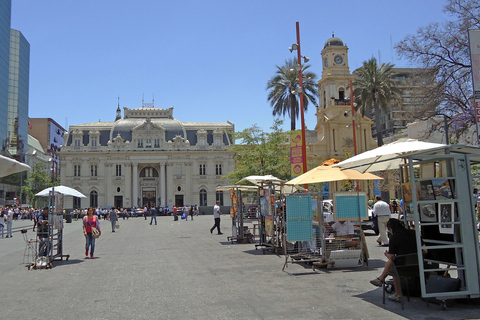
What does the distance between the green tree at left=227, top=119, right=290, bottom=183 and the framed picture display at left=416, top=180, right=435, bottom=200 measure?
95.7ft

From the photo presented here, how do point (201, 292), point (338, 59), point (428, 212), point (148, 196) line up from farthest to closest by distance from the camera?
point (148, 196)
point (338, 59)
point (201, 292)
point (428, 212)

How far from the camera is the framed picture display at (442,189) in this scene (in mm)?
7082

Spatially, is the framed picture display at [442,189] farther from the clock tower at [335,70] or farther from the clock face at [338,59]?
the clock face at [338,59]

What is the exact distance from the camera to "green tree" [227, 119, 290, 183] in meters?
37.5

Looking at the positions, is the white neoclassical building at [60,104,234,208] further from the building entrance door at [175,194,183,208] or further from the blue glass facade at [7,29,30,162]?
the blue glass facade at [7,29,30,162]

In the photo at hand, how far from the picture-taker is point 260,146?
38.2m

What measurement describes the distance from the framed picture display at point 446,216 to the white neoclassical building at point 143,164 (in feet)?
220

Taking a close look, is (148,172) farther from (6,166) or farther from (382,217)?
(6,166)

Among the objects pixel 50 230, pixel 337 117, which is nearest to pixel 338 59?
pixel 337 117

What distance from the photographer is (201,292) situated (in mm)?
8289

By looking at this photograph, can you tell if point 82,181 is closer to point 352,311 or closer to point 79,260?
point 79,260

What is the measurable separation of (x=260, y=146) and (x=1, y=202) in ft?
203

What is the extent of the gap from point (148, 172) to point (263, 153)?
44507 millimetres

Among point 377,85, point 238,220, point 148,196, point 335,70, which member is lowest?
point 238,220
